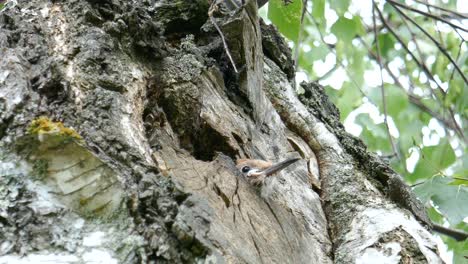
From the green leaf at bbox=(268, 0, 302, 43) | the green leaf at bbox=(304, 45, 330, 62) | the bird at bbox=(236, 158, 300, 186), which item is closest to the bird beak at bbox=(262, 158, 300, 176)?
the bird at bbox=(236, 158, 300, 186)

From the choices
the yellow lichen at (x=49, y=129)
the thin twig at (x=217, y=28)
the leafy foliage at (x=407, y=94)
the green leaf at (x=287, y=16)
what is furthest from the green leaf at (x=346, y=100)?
the yellow lichen at (x=49, y=129)

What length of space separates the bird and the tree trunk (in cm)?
5

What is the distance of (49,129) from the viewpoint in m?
1.80

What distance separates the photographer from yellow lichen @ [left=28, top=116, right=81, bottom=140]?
179 cm

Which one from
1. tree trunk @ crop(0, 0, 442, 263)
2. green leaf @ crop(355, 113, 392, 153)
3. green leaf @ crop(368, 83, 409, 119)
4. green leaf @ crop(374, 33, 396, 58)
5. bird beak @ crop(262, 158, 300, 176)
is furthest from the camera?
green leaf @ crop(374, 33, 396, 58)

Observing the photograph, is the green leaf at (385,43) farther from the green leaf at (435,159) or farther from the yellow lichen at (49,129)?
the yellow lichen at (49,129)

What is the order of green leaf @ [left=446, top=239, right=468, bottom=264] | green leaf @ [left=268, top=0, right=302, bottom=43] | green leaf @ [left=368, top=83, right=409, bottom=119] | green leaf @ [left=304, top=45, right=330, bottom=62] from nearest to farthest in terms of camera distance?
green leaf @ [left=268, top=0, right=302, bottom=43]
green leaf @ [left=446, top=239, right=468, bottom=264]
green leaf @ [left=368, top=83, right=409, bottom=119]
green leaf @ [left=304, top=45, right=330, bottom=62]

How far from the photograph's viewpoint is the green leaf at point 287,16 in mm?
3258

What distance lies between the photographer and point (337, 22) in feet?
14.0

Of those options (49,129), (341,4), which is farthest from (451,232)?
(49,129)

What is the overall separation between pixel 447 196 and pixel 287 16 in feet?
4.08

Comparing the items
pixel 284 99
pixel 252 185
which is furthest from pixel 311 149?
pixel 252 185

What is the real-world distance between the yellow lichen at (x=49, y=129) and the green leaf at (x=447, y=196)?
2192 millimetres

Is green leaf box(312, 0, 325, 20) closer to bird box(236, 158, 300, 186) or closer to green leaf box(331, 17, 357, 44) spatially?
green leaf box(331, 17, 357, 44)
